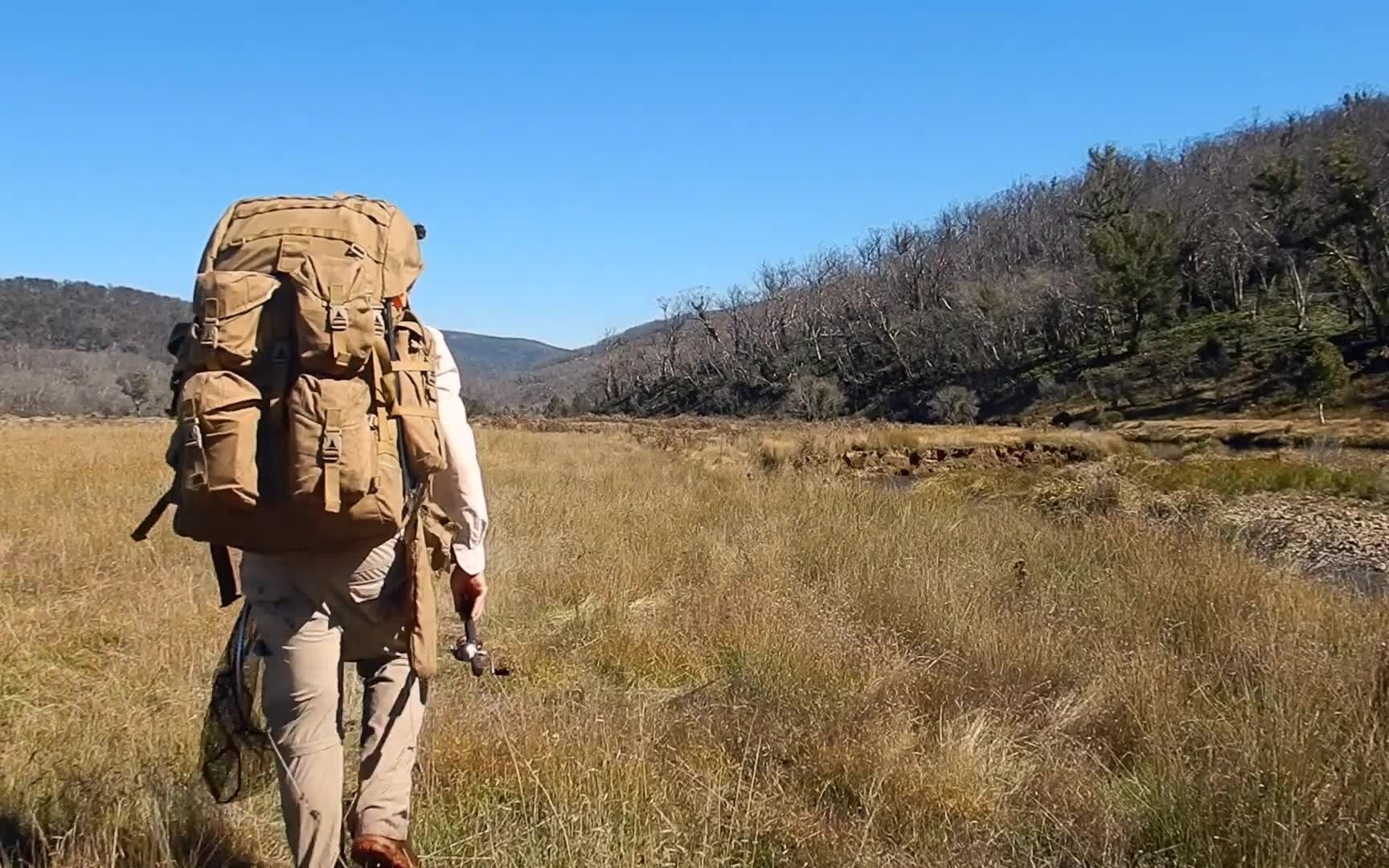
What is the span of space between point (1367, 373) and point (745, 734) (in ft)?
150

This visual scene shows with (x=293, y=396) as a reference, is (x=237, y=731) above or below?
below

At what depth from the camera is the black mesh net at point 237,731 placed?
2.63 meters

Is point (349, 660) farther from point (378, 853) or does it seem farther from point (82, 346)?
point (82, 346)

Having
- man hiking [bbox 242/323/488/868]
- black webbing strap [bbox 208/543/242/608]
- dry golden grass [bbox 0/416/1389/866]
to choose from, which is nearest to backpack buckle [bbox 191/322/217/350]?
man hiking [bbox 242/323/488/868]

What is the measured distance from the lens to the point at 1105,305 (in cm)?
5978

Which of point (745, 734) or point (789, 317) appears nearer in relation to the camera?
point (745, 734)

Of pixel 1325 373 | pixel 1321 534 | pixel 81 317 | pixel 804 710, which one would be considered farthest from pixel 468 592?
pixel 81 317

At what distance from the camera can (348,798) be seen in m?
3.12

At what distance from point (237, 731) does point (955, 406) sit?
60.7 metres

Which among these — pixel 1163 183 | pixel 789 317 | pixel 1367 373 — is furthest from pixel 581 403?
pixel 1367 373

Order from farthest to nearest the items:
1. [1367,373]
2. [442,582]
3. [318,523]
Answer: [1367,373], [442,582], [318,523]

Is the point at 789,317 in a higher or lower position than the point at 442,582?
higher

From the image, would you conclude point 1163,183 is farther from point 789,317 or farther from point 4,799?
point 4,799

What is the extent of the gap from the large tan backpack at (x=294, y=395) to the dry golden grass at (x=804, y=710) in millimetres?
944
